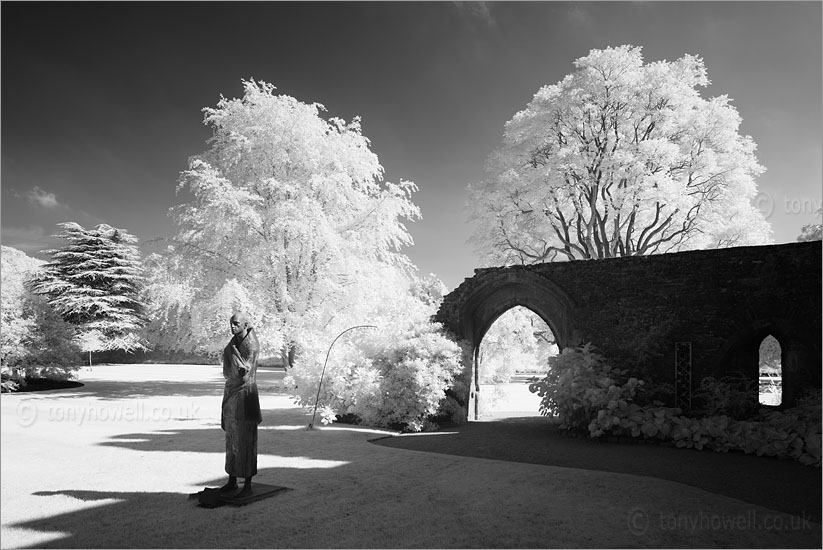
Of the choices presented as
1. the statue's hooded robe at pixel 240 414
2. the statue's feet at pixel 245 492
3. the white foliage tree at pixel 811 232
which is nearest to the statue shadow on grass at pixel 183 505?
the statue's feet at pixel 245 492

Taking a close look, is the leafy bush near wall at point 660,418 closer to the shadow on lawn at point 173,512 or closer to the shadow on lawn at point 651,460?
the shadow on lawn at point 651,460

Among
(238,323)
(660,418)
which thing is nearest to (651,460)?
(660,418)

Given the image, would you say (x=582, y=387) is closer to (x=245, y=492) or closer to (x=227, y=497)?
(x=245, y=492)

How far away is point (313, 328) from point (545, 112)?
36.5 ft

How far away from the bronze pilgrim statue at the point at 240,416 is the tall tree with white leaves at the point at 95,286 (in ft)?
84.8

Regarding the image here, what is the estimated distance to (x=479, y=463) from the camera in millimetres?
8344

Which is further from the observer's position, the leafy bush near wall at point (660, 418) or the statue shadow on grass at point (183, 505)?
the leafy bush near wall at point (660, 418)

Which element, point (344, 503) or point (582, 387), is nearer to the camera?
point (344, 503)

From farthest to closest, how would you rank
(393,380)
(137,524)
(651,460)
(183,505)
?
(393,380)
(651,460)
(183,505)
(137,524)

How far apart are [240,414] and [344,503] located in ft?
5.03

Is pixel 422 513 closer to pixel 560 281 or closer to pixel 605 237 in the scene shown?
pixel 560 281

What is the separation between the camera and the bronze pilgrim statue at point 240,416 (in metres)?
6.04

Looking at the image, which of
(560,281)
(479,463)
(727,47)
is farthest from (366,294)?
(727,47)

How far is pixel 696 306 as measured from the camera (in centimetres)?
1075
